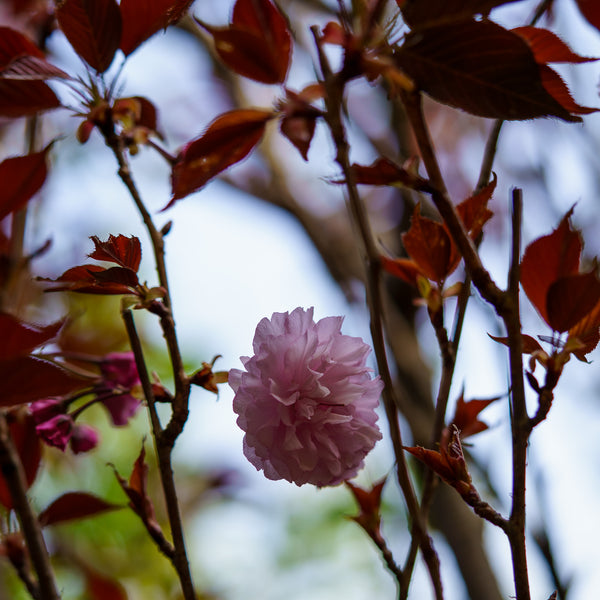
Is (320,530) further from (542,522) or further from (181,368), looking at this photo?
(181,368)

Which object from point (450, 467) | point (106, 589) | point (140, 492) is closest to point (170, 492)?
point (140, 492)

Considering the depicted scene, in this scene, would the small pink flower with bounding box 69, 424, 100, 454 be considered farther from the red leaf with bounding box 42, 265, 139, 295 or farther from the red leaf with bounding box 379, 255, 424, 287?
the red leaf with bounding box 379, 255, 424, 287

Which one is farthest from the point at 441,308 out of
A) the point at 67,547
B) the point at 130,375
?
the point at 67,547

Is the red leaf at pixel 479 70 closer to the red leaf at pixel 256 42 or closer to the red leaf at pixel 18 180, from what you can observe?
the red leaf at pixel 256 42

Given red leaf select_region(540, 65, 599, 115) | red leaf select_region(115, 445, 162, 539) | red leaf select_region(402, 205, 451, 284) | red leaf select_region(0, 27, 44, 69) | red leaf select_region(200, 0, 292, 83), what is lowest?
red leaf select_region(115, 445, 162, 539)

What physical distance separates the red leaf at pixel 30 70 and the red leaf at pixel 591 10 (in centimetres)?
43

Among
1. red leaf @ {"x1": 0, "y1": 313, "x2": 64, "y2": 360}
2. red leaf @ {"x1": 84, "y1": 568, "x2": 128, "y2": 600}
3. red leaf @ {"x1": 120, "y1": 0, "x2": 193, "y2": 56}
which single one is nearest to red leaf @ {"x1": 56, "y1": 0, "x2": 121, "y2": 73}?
red leaf @ {"x1": 120, "y1": 0, "x2": 193, "y2": 56}

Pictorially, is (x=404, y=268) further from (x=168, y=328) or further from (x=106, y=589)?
(x=106, y=589)

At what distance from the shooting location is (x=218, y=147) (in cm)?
41

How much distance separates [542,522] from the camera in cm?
71

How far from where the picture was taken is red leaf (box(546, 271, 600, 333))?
37 centimetres

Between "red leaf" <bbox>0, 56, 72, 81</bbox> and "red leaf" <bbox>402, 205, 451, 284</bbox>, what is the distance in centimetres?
30

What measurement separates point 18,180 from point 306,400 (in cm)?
31

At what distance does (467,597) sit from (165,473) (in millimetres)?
743
